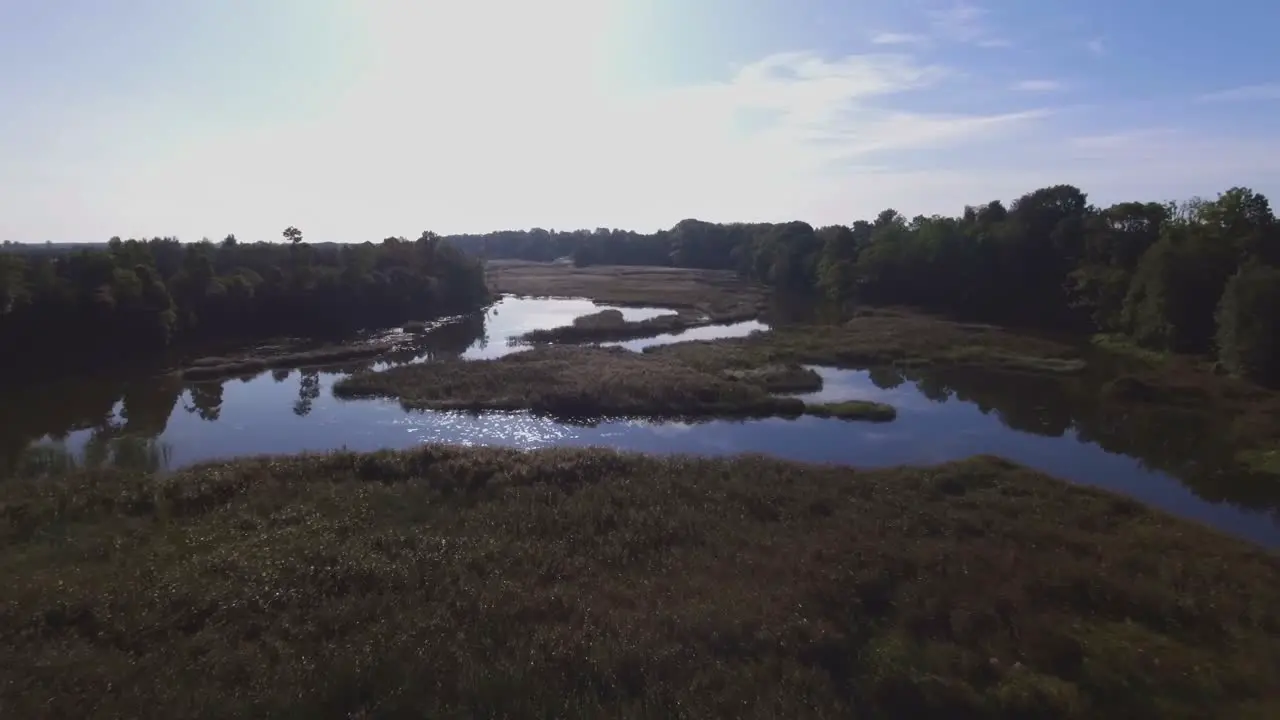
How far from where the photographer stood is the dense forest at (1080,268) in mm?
42281

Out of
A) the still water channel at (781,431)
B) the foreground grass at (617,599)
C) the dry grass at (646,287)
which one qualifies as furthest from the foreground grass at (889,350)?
the foreground grass at (617,599)

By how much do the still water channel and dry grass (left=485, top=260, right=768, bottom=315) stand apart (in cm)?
3728

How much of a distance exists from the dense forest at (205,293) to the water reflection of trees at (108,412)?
15.0ft

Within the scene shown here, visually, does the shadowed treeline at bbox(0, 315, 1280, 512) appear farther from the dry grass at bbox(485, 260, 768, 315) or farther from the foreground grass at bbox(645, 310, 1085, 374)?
the dry grass at bbox(485, 260, 768, 315)

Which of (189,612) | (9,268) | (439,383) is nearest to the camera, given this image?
(189,612)

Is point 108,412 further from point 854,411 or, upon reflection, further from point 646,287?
point 646,287

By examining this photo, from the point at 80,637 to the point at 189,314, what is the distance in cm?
5144

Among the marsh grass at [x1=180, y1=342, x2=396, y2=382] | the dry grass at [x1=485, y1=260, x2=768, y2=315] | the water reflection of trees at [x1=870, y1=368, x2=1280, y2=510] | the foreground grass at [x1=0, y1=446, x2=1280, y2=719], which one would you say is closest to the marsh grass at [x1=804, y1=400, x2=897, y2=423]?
the water reflection of trees at [x1=870, y1=368, x2=1280, y2=510]

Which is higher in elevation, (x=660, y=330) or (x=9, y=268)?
(x=9, y=268)

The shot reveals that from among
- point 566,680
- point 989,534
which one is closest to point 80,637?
point 566,680

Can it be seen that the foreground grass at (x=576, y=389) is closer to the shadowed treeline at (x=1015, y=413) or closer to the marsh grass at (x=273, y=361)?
the shadowed treeline at (x=1015, y=413)

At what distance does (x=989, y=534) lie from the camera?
18.8 m

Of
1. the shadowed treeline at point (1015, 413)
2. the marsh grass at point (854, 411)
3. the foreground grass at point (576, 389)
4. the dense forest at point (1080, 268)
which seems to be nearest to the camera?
the shadowed treeline at point (1015, 413)

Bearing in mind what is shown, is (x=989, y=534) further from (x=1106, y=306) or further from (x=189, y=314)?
(x=189, y=314)
